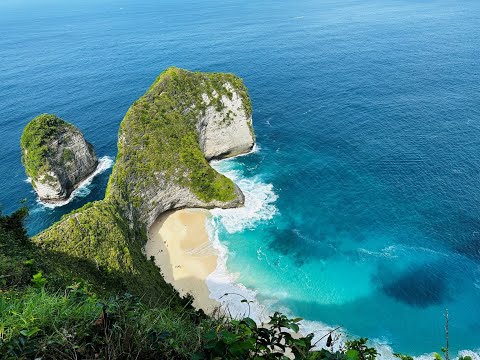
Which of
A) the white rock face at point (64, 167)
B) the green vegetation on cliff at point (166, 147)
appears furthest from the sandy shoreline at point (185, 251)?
the white rock face at point (64, 167)

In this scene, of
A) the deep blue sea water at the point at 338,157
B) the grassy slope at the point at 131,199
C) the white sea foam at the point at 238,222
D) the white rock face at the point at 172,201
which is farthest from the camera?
the white rock face at the point at 172,201

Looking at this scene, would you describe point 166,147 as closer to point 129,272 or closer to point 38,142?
point 38,142

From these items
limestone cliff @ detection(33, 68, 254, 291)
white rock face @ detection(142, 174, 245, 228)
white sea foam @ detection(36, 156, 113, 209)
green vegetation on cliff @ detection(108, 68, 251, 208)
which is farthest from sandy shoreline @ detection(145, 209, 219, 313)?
white sea foam @ detection(36, 156, 113, 209)

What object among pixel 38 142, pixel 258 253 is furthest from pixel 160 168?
pixel 38 142

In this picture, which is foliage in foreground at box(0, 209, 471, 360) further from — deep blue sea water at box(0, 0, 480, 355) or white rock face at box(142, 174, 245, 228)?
white rock face at box(142, 174, 245, 228)

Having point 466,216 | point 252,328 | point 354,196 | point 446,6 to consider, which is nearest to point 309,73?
point 354,196

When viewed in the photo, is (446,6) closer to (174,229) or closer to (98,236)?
(174,229)

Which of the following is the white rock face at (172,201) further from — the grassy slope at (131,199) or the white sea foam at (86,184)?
the white sea foam at (86,184)
